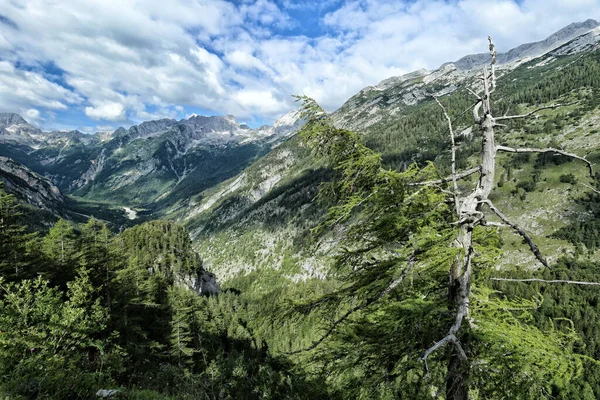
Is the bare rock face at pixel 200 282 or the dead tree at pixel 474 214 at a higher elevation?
the dead tree at pixel 474 214

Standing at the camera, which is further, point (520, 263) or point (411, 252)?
point (520, 263)

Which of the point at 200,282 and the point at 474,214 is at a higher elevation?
the point at 474,214

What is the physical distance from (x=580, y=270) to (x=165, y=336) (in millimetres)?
135571

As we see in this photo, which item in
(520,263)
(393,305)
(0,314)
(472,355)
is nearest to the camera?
(472,355)

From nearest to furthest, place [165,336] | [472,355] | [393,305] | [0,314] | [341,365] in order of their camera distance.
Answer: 1. [472,355]
2. [393,305]
3. [341,365]
4. [0,314]
5. [165,336]

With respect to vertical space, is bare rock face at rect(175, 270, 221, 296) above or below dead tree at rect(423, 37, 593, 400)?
below

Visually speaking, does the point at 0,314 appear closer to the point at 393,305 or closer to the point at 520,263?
the point at 393,305

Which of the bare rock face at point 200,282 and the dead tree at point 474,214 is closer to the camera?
the dead tree at point 474,214

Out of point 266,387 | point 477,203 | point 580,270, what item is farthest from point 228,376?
point 580,270

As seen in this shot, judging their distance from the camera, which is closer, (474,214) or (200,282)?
(474,214)

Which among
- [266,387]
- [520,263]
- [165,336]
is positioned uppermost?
[520,263]

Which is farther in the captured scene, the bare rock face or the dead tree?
the bare rock face

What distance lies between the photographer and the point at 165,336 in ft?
140

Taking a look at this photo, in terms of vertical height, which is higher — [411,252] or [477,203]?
[477,203]
